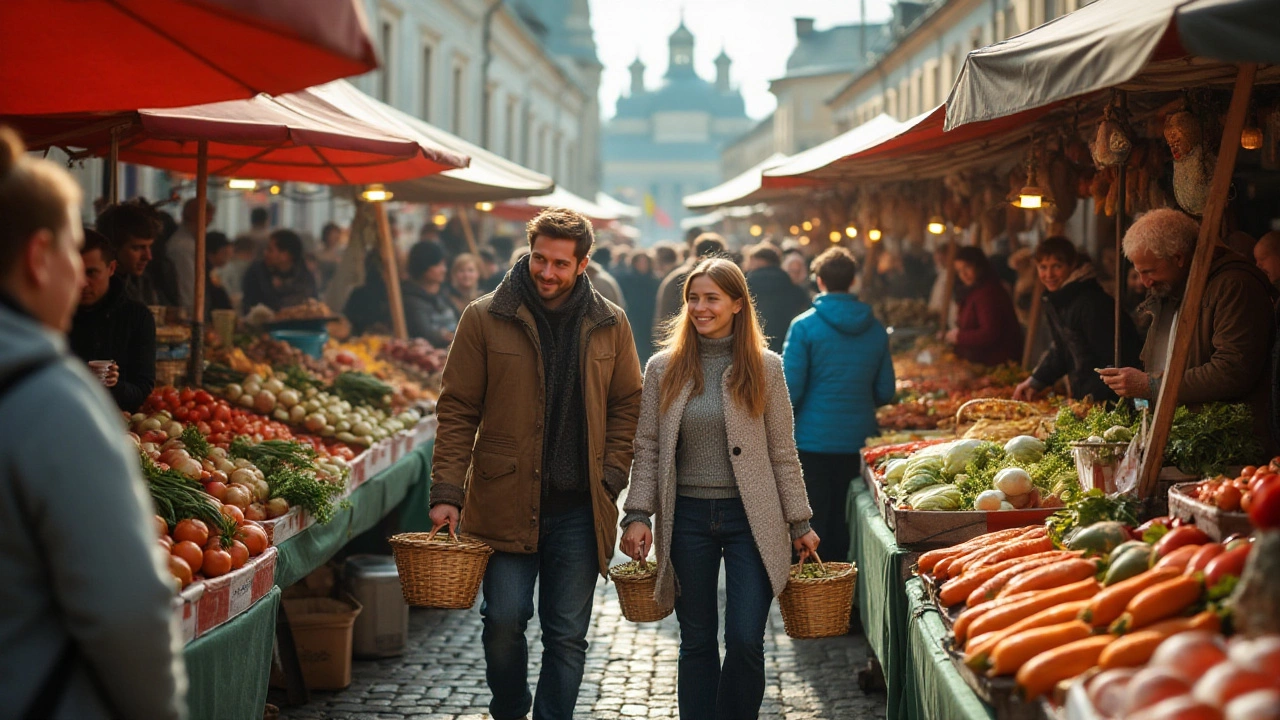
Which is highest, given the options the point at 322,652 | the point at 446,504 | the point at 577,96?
the point at 577,96

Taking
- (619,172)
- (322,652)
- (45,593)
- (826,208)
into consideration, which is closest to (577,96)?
(826,208)

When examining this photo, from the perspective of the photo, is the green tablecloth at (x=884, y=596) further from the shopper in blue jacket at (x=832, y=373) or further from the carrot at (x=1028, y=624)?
the carrot at (x=1028, y=624)

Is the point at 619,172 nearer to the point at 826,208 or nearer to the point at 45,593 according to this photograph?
the point at 826,208

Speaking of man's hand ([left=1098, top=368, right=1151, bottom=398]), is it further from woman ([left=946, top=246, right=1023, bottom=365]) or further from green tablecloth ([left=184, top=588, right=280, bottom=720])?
woman ([left=946, top=246, right=1023, bottom=365])

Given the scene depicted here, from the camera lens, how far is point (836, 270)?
7.76 m

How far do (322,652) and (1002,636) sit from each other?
12.5 feet

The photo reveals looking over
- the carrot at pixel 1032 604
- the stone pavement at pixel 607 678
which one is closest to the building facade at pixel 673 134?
the stone pavement at pixel 607 678

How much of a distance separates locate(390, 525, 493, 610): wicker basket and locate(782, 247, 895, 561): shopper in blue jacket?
10.6 ft

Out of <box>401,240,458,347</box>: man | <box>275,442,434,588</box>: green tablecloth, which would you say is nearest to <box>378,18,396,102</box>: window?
<box>401,240,458,347</box>: man

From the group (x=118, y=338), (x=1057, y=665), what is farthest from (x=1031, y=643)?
(x=118, y=338)

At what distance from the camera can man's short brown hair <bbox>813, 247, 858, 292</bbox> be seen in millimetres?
7754

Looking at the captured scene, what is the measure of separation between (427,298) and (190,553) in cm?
863

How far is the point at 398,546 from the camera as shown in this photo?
488cm

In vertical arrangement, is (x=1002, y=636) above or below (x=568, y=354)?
below
